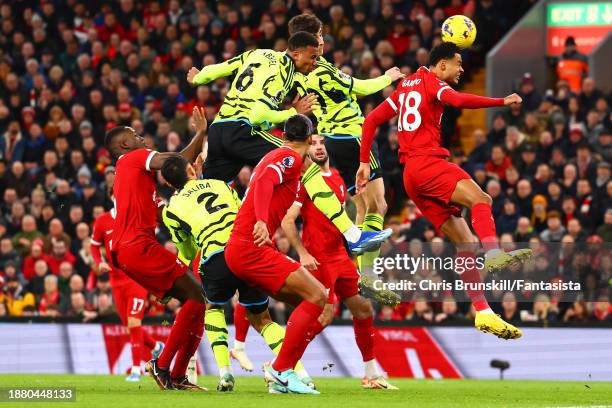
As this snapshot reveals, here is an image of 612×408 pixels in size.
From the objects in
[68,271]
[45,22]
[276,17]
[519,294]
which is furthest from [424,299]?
[45,22]

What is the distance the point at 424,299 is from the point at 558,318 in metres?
1.86

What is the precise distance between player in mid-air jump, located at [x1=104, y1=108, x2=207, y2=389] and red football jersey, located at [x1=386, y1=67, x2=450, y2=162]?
229cm

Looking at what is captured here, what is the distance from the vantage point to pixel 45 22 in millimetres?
28234

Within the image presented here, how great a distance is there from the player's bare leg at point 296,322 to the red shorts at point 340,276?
1.83 metres

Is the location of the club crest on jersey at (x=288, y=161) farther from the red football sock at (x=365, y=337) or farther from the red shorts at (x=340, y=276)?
the red football sock at (x=365, y=337)

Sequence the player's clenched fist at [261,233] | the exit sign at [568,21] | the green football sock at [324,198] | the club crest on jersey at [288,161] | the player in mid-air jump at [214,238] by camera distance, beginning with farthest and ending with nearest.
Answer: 1. the exit sign at [568,21]
2. the green football sock at [324,198]
3. the player in mid-air jump at [214,238]
4. the club crest on jersey at [288,161]
5. the player's clenched fist at [261,233]

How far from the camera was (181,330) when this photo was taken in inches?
532

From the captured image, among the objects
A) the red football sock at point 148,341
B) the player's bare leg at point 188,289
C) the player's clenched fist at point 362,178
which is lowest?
the red football sock at point 148,341

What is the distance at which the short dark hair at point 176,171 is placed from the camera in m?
13.2

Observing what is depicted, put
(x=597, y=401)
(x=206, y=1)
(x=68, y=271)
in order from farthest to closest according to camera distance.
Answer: (x=206, y=1), (x=68, y=271), (x=597, y=401)

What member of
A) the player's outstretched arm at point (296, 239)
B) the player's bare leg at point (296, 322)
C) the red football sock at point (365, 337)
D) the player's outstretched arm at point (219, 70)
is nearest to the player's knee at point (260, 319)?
the player's outstretched arm at point (296, 239)

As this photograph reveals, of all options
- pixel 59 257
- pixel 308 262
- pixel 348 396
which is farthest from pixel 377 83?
pixel 59 257

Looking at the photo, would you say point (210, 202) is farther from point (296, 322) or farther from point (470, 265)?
point (470, 265)

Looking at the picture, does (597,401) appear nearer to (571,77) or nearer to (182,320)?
(182,320)
